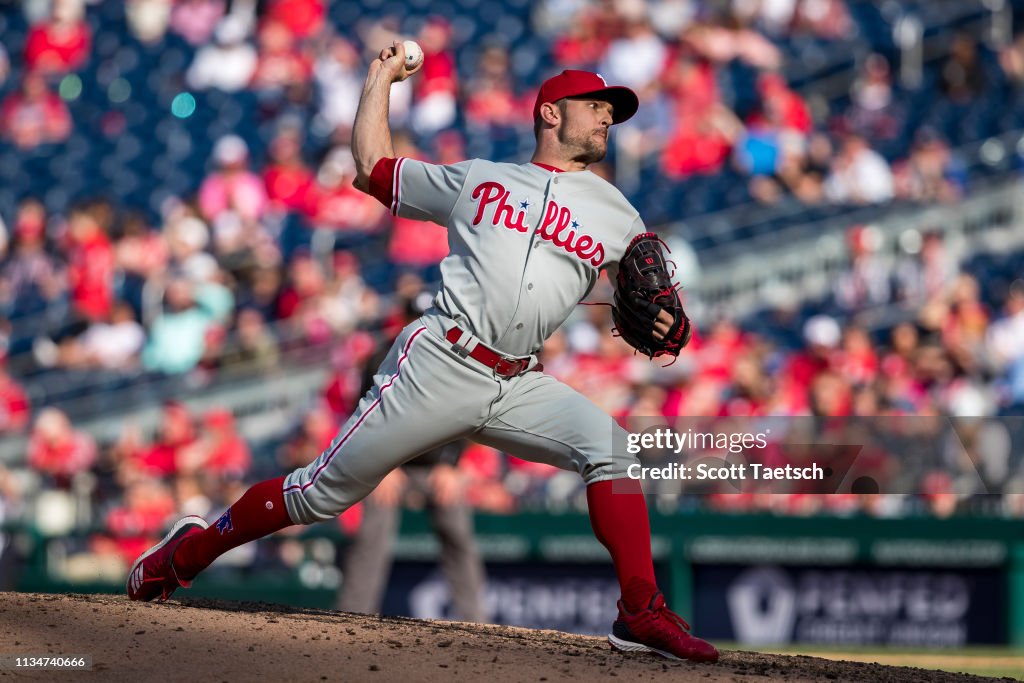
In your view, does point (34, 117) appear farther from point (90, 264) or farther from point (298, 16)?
point (90, 264)

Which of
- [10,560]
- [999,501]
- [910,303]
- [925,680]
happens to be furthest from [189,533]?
[910,303]

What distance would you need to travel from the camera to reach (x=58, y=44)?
15531mm

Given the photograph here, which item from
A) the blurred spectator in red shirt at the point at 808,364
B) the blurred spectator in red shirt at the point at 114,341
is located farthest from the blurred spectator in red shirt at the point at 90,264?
the blurred spectator in red shirt at the point at 808,364

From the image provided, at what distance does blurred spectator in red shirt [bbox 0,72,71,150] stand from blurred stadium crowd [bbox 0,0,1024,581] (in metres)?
0.04

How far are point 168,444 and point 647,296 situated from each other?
6.06m

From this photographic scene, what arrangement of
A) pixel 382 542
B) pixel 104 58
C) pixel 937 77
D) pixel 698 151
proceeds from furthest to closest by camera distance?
pixel 104 58 → pixel 937 77 → pixel 698 151 → pixel 382 542

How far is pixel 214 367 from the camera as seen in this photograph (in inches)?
437

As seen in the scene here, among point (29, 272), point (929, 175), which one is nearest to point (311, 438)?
point (29, 272)

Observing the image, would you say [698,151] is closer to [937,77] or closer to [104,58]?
[937,77]

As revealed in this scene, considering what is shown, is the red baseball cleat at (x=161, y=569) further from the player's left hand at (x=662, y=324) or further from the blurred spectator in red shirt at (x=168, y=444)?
the blurred spectator in red shirt at (x=168, y=444)

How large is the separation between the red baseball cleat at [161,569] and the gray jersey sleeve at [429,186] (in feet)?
4.41

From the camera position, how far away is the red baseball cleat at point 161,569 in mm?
5262

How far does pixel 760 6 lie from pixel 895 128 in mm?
2000

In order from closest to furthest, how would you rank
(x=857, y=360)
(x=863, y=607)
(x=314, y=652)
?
(x=314, y=652) → (x=863, y=607) → (x=857, y=360)
